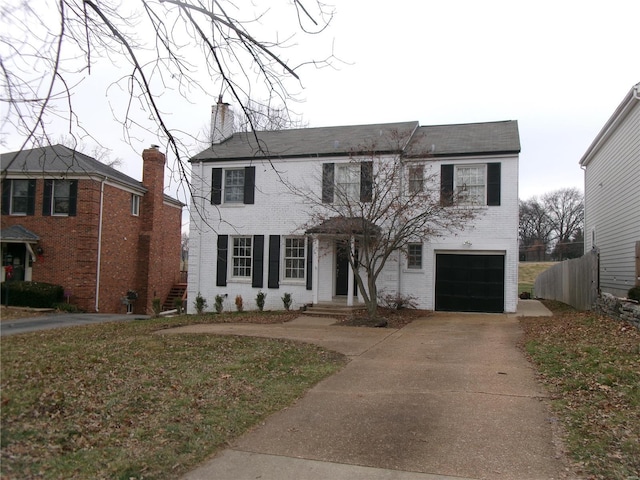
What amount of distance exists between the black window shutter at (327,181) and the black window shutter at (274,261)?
7.96 ft

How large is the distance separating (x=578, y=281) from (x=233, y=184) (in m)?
12.7

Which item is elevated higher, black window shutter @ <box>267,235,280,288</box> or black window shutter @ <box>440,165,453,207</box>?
black window shutter @ <box>440,165,453,207</box>

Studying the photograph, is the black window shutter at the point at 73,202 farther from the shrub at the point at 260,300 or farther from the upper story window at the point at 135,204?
the shrub at the point at 260,300

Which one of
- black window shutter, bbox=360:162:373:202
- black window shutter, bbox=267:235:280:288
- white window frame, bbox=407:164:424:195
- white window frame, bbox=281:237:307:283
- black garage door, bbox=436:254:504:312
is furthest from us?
black window shutter, bbox=267:235:280:288

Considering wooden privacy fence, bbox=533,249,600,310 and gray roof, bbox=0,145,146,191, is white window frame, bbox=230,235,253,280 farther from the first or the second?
gray roof, bbox=0,145,146,191

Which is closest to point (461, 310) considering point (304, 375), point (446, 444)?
point (304, 375)

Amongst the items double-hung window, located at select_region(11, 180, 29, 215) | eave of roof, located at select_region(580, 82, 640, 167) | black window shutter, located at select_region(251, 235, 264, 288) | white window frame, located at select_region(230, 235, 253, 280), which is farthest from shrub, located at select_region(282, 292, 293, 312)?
eave of roof, located at select_region(580, 82, 640, 167)

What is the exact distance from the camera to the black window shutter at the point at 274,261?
18.6m

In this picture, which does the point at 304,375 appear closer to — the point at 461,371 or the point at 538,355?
the point at 461,371

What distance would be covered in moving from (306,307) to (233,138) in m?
8.19

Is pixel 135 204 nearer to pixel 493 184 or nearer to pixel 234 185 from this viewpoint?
pixel 234 185

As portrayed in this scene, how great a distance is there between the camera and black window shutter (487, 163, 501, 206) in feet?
55.1

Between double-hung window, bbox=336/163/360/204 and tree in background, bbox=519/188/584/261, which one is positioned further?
tree in background, bbox=519/188/584/261

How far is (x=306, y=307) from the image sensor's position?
1730 cm
